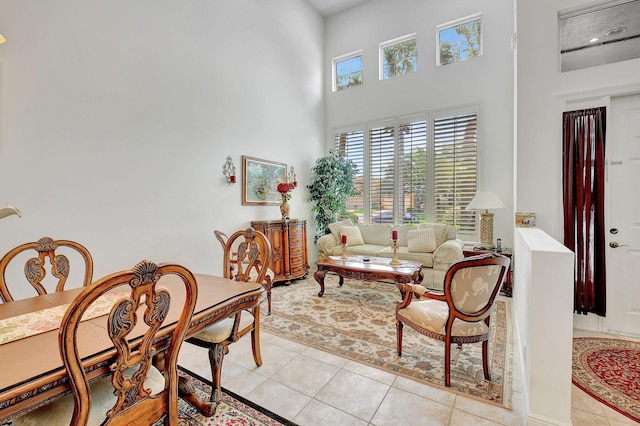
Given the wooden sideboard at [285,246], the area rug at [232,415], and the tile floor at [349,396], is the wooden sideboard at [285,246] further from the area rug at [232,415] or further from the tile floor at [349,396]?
the area rug at [232,415]

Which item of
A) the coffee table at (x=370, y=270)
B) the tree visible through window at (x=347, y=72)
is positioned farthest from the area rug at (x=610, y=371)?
the tree visible through window at (x=347, y=72)

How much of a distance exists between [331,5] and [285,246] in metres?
5.33

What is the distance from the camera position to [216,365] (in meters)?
1.79

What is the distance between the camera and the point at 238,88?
14.5 feet

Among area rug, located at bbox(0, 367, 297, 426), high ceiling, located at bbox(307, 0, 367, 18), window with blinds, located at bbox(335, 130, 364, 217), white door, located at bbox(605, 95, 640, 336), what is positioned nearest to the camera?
area rug, located at bbox(0, 367, 297, 426)

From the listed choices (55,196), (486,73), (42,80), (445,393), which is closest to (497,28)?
(486,73)

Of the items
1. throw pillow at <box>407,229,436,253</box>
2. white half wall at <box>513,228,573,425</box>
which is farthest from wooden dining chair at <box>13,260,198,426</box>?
throw pillow at <box>407,229,436,253</box>

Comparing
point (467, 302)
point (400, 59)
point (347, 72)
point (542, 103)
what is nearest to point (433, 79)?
point (400, 59)

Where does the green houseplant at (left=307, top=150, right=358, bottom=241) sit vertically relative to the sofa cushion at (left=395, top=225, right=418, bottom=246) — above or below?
above

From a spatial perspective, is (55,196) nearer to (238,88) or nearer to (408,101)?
(238,88)

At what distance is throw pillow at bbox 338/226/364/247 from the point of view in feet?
17.4

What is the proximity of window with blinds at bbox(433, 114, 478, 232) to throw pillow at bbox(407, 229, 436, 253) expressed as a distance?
0.70 metres

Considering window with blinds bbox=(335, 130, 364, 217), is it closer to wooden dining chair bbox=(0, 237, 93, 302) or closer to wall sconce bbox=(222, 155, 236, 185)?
wall sconce bbox=(222, 155, 236, 185)

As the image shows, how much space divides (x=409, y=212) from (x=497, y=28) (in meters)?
3.42
